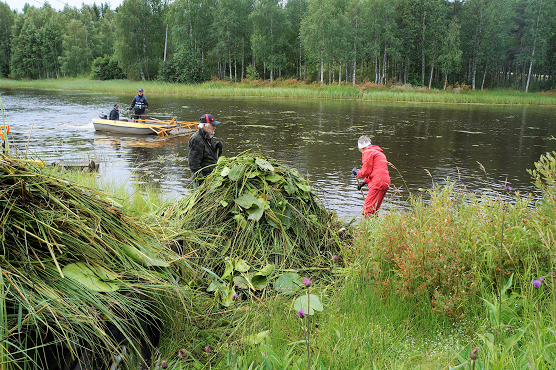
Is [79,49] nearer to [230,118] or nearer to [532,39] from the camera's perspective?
[230,118]

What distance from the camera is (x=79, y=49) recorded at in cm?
7288

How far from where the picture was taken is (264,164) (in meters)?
4.61

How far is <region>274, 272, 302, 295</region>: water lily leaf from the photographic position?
3834 millimetres

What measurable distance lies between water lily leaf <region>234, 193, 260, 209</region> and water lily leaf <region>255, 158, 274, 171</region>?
378 millimetres

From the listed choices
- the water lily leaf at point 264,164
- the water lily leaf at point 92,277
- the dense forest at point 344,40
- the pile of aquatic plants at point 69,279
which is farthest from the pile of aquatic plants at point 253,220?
the dense forest at point 344,40

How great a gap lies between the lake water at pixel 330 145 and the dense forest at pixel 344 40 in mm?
27009

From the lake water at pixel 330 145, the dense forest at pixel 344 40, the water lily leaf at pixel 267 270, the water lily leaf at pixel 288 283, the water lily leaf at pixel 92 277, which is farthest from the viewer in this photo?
the dense forest at pixel 344 40

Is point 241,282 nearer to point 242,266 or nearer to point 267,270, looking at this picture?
point 242,266

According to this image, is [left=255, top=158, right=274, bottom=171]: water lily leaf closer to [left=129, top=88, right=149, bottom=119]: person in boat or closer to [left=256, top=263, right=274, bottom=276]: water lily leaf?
[left=256, top=263, right=274, bottom=276]: water lily leaf

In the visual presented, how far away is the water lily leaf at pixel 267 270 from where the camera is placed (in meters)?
3.95

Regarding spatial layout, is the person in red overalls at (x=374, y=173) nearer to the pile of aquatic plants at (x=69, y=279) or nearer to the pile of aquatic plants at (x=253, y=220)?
the pile of aquatic plants at (x=253, y=220)

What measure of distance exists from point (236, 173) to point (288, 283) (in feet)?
4.42

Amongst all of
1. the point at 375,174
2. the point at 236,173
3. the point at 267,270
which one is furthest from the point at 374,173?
the point at 267,270

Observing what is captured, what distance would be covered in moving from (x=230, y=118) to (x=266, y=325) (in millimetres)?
22238
